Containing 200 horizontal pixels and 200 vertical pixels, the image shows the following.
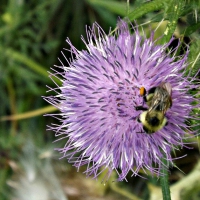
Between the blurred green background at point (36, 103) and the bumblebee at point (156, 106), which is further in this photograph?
the blurred green background at point (36, 103)

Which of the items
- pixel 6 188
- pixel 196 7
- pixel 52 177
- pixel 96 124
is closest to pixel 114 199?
pixel 52 177

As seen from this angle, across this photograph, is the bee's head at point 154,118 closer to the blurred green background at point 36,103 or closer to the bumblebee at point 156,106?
the bumblebee at point 156,106

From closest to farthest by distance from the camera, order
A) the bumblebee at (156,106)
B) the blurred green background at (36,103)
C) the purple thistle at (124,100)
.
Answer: the bumblebee at (156,106), the purple thistle at (124,100), the blurred green background at (36,103)

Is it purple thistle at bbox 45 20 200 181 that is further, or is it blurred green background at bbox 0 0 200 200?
blurred green background at bbox 0 0 200 200

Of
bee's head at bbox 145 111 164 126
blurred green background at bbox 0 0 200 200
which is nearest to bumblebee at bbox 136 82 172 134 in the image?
bee's head at bbox 145 111 164 126

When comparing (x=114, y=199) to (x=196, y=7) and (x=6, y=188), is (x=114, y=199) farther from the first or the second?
(x=196, y=7)

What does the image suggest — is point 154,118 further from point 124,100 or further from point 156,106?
point 124,100

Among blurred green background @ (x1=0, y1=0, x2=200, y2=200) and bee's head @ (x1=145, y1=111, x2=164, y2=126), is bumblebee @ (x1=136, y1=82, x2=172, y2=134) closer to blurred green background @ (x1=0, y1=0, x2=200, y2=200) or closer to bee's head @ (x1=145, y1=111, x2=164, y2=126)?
bee's head @ (x1=145, y1=111, x2=164, y2=126)

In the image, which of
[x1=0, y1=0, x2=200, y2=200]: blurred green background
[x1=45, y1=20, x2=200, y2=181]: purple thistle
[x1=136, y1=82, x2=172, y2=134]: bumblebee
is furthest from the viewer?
[x1=0, y1=0, x2=200, y2=200]: blurred green background

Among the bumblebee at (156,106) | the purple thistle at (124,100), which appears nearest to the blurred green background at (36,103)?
the purple thistle at (124,100)
